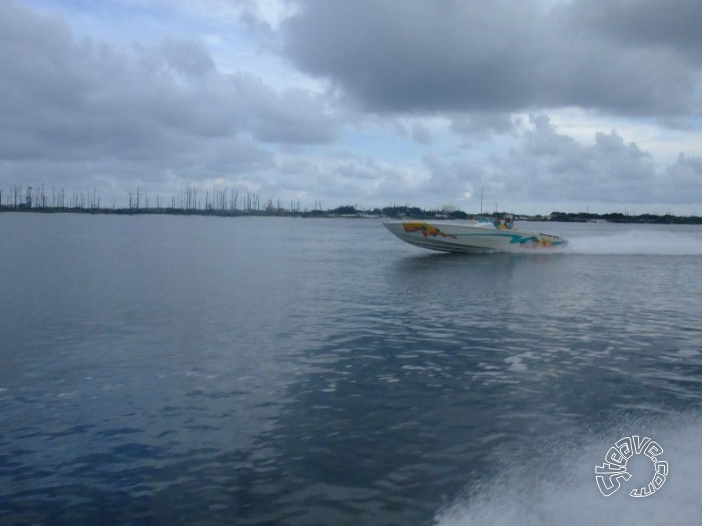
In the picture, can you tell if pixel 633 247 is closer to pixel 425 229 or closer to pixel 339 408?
pixel 425 229

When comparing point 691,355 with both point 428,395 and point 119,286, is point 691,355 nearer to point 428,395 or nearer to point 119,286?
point 428,395

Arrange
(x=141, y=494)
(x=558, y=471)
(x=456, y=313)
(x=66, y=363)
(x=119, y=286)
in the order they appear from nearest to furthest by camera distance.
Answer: (x=141, y=494) → (x=558, y=471) → (x=66, y=363) → (x=456, y=313) → (x=119, y=286)

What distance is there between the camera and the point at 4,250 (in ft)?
172

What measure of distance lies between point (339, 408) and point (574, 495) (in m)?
4.74

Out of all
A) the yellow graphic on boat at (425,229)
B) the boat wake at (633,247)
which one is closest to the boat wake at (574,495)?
the yellow graphic on boat at (425,229)

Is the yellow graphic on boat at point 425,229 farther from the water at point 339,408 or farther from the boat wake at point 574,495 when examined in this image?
the boat wake at point 574,495

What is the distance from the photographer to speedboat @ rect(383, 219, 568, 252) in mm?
51000

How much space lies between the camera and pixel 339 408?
12.4 meters

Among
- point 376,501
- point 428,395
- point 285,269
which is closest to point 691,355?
point 428,395

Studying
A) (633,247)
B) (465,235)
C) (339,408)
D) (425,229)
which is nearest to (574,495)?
(339,408)

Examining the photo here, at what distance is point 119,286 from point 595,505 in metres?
25.4

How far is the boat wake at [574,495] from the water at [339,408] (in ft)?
0.11

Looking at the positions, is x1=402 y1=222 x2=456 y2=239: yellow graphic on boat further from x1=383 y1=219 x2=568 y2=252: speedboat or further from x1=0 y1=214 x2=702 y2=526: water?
x1=0 y1=214 x2=702 y2=526: water

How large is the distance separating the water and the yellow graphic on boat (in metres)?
24.0
